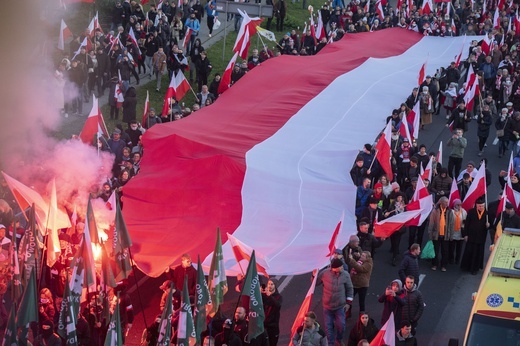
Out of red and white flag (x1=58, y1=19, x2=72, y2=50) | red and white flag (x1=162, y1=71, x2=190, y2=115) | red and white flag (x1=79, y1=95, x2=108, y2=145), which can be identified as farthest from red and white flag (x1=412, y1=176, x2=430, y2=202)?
red and white flag (x1=58, y1=19, x2=72, y2=50)

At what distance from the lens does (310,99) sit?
859 inches

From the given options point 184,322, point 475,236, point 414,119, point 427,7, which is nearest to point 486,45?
point 427,7

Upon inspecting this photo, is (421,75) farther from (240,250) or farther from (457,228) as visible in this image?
(240,250)

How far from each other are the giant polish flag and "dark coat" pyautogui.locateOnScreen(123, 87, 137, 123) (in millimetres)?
2295

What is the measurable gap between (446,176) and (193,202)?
205 inches

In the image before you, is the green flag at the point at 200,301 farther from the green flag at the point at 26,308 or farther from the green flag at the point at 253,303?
the green flag at the point at 26,308

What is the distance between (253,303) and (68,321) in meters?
2.34

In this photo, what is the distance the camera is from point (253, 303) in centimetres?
1280

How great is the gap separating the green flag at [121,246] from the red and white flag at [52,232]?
3.39 ft

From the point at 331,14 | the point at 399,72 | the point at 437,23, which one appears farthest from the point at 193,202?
the point at 331,14

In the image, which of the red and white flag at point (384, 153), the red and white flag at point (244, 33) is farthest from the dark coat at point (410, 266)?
the red and white flag at point (244, 33)

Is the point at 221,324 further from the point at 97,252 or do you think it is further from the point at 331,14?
the point at 331,14

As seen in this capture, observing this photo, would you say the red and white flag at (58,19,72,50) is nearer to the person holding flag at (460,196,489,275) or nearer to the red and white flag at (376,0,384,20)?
the red and white flag at (376,0,384,20)

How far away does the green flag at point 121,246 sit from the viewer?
1380 centimetres
